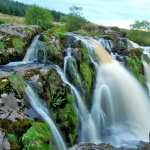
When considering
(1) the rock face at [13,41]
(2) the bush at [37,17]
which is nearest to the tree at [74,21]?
(2) the bush at [37,17]

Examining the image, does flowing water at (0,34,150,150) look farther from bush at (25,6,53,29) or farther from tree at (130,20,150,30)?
tree at (130,20,150,30)

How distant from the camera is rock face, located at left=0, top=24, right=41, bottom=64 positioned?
70.3 feet

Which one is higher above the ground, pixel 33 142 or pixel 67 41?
pixel 67 41

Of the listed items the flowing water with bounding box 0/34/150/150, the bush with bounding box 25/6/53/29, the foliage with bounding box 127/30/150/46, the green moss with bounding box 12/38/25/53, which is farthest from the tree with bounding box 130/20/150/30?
the green moss with bounding box 12/38/25/53

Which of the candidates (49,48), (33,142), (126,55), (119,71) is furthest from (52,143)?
(126,55)

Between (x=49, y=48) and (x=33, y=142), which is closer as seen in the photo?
(x=33, y=142)

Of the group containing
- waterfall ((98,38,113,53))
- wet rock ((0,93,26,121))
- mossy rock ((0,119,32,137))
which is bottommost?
mossy rock ((0,119,32,137))

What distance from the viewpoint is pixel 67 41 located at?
23.7m

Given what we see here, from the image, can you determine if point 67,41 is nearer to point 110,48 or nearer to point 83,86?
point 83,86

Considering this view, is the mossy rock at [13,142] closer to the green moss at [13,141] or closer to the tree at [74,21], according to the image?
the green moss at [13,141]

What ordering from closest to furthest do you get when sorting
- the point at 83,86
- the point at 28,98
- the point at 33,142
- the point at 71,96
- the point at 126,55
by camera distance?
the point at 33,142
the point at 28,98
the point at 71,96
the point at 83,86
the point at 126,55

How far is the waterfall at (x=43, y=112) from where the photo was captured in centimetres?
1633

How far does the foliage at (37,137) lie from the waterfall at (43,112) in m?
0.66

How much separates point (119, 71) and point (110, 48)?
4841mm
